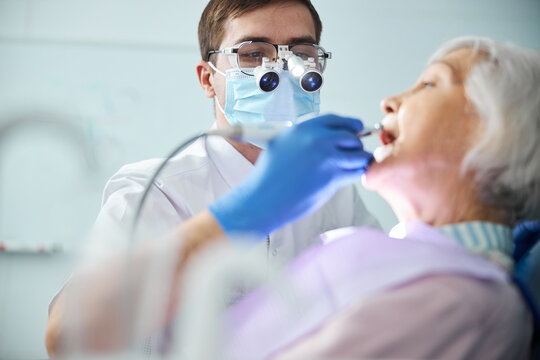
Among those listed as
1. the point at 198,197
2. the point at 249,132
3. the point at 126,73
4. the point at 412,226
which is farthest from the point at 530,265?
the point at 126,73

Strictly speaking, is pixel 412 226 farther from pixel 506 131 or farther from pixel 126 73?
pixel 126 73

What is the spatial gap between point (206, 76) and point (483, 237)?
1242 mm

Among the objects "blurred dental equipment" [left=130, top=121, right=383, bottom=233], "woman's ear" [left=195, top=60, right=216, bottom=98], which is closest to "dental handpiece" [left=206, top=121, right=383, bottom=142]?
"blurred dental equipment" [left=130, top=121, right=383, bottom=233]

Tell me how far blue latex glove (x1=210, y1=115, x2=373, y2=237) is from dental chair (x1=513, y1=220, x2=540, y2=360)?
0.49 m

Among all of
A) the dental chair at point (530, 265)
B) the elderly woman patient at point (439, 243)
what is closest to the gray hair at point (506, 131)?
the elderly woman patient at point (439, 243)

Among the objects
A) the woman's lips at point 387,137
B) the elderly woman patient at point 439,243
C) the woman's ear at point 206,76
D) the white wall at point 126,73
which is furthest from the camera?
the white wall at point 126,73

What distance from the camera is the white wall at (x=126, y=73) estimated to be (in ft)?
8.93

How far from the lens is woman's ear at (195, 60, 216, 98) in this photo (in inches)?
71.4

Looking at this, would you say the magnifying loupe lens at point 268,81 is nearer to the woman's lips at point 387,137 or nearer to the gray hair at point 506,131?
the woman's lips at point 387,137

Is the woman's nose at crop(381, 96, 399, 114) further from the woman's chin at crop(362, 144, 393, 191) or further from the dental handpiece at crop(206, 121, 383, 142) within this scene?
the dental handpiece at crop(206, 121, 383, 142)

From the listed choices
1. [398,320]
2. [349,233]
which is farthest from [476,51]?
[398,320]

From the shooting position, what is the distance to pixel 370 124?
309cm

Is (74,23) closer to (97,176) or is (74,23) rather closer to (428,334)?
(97,176)

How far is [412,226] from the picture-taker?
3.72 feet
